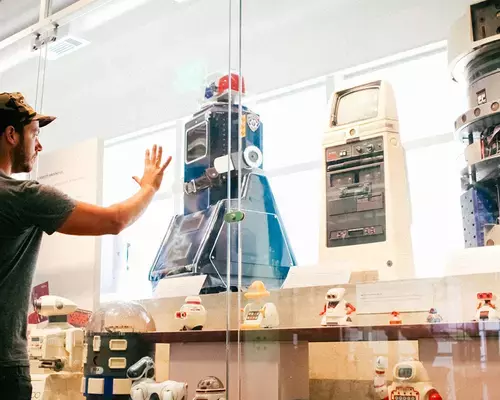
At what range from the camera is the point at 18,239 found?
6.08ft

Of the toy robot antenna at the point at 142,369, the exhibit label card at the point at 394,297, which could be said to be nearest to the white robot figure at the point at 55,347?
the toy robot antenna at the point at 142,369

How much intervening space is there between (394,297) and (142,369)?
1010 mm

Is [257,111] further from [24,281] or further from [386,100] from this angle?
[24,281]

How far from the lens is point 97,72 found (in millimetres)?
3779

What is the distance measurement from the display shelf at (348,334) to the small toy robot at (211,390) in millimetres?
162

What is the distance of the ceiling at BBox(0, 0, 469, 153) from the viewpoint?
9.12 ft

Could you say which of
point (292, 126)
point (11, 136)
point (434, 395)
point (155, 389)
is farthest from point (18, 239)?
point (292, 126)

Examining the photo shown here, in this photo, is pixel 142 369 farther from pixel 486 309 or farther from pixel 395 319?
pixel 486 309

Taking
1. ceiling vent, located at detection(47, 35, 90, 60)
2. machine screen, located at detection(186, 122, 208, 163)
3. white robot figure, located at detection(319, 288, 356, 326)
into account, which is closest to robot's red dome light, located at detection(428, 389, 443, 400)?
white robot figure, located at detection(319, 288, 356, 326)

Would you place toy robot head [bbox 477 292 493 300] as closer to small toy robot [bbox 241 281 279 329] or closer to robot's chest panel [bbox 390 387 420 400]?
robot's chest panel [bbox 390 387 420 400]

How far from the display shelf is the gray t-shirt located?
76cm

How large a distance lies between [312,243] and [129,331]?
78cm

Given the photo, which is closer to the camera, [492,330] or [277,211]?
[492,330]

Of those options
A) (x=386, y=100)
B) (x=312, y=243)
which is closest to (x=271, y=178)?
(x=312, y=243)
